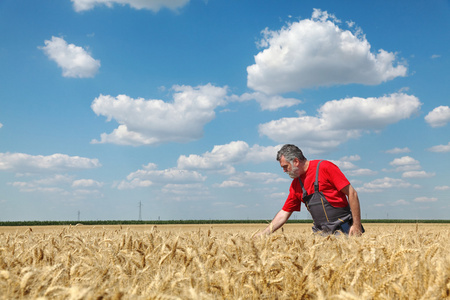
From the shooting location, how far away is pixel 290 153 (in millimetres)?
6168

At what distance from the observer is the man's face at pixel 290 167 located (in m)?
6.16

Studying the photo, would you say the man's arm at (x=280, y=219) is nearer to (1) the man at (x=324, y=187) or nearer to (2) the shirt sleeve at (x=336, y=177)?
(1) the man at (x=324, y=187)

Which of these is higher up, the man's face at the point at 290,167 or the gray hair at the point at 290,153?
the gray hair at the point at 290,153

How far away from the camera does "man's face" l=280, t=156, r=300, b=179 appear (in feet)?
20.2

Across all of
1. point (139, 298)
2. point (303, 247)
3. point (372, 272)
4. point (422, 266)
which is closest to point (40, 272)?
point (139, 298)

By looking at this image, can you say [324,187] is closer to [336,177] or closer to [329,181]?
A: [329,181]

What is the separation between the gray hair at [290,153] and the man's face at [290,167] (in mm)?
52

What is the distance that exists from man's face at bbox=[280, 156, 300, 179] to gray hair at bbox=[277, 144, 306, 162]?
52mm

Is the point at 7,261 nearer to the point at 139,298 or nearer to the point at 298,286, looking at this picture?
the point at 139,298

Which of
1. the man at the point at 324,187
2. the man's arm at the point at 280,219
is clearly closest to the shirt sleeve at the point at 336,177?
the man at the point at 324,187

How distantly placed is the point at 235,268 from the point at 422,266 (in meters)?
1.36

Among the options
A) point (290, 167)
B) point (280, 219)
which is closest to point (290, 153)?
point (290, 167)

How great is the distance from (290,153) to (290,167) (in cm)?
23

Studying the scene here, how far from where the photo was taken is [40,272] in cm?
237
